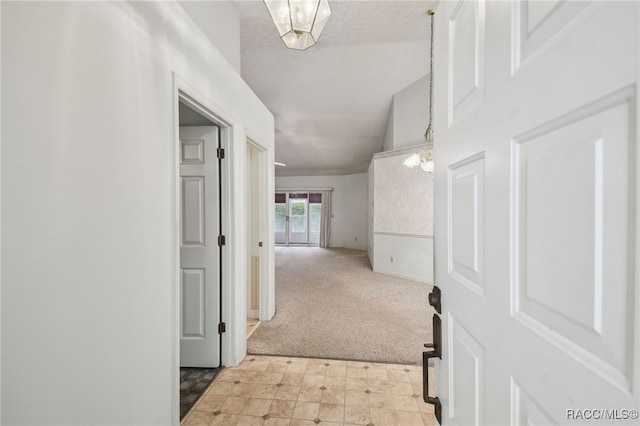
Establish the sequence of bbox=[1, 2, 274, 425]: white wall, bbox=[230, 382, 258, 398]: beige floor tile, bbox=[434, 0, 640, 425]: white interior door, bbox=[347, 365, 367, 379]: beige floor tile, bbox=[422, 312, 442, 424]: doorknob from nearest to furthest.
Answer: bbox=[434, 0, 640, 425]: white interior door
bbox=[1, 2, 274, 425]: white wall
bbox=[422, 312, 442, 424]: doorknob
bbox=[230, 382, 258, 398]: beige floor tile
bbox=[347, 365, 367, 379]: beige floor tile

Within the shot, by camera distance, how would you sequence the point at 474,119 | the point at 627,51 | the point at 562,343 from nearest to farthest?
the point at 627,51
the point at 562,343
the point at 474,119

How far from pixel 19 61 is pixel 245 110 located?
1.68 m

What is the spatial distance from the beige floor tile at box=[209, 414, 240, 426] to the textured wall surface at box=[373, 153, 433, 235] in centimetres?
395

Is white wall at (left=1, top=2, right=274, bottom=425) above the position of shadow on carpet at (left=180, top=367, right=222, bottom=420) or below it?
above

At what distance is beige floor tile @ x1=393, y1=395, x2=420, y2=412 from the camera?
5.84 ft

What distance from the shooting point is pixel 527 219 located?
0.51m

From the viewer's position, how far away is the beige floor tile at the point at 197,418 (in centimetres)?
166

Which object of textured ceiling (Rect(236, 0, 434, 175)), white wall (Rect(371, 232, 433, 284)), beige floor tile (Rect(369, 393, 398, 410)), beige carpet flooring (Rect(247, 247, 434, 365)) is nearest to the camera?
beige floor tile (Rect(369, 393, 398, 410))

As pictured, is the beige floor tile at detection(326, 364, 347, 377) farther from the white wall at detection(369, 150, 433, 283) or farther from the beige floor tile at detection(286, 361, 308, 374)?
the white wall at detection(369, 150, 433, 283)

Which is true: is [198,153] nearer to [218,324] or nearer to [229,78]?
[229,78]

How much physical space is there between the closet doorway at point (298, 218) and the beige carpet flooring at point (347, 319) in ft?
13.5

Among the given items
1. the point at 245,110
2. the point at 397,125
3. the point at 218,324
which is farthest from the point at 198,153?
the point at 397,125

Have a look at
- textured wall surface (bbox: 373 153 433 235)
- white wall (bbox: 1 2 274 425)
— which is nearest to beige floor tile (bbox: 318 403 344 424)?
white wall (bbox: 1 2 274 425)

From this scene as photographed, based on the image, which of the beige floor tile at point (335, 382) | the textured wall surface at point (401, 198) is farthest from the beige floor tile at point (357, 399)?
the textured wall surface at point (401, 198)
